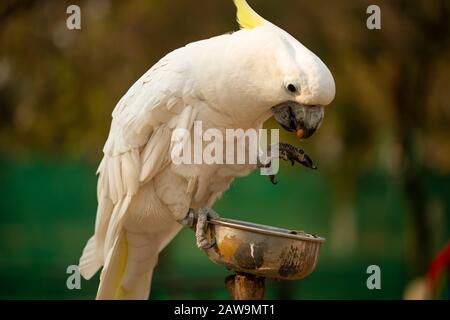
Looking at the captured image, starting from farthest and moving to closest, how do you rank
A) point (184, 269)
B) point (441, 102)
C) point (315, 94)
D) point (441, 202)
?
point (184, 269) < point (441, 202) < point (441, 102) < point (315, 94)

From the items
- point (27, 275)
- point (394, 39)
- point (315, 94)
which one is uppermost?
point (394, 39)

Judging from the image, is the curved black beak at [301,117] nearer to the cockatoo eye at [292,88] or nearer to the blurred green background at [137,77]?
the cockatoo eye at [292,88]

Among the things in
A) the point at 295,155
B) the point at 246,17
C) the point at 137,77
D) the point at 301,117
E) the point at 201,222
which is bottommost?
the point at 201,222

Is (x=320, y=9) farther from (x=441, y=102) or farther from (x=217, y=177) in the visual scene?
(x=217, y=177)

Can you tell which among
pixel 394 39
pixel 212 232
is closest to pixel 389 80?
pixel 394 39

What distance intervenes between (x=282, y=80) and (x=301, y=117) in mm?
171

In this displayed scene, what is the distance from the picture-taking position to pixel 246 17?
2.87 meters

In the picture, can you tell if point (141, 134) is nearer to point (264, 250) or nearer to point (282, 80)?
point (282, 80)

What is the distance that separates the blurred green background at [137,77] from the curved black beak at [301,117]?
9.34 ft

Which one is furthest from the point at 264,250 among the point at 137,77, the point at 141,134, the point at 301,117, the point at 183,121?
the point at 137,77

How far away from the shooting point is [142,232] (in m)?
3.20

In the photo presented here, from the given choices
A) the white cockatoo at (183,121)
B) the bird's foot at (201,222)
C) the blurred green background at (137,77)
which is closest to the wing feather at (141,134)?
the white cockatoo at (183,121)

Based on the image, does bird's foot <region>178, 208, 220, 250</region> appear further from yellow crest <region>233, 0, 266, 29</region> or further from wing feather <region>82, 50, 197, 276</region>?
yellow crest <region>233, 0, 266, 29</region>

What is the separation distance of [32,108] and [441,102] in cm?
Result: 394
